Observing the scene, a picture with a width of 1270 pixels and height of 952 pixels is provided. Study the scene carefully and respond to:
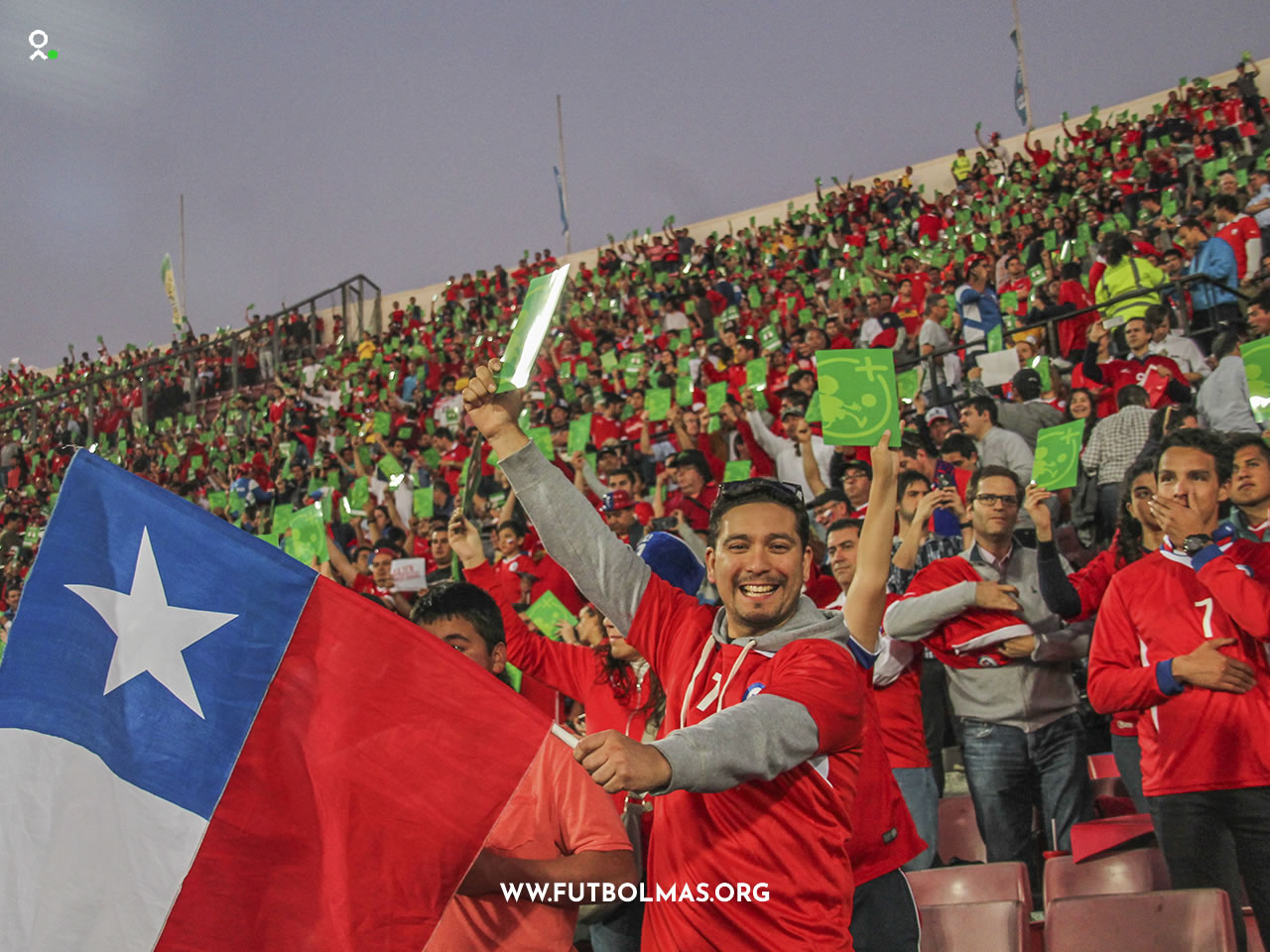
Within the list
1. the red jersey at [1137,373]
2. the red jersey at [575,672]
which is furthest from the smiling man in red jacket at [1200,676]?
the red jersey at [1137,373]

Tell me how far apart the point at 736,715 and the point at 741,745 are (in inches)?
2.4

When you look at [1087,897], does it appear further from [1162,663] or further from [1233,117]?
[1233,117]

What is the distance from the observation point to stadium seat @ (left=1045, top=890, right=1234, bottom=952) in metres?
2.82

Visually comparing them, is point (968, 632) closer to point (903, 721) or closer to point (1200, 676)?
point (903, 721)

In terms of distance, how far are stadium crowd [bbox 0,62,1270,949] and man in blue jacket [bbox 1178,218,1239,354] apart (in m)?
0.03

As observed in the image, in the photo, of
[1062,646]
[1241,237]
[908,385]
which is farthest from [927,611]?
[1241,237]

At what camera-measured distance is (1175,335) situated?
8.34 metres

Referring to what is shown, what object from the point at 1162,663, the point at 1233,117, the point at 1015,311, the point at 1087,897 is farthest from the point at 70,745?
the point at 1233,117

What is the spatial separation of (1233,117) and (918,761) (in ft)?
43.6

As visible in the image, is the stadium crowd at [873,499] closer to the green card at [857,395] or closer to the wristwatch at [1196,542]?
the wristwatch at [1196,542]

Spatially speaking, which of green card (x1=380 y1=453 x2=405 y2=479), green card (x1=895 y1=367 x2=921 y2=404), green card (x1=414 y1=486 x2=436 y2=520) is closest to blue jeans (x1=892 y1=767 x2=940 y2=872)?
green card (x1=895 y1=367 x2=921 y2=404)

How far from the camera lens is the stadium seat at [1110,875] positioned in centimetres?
362

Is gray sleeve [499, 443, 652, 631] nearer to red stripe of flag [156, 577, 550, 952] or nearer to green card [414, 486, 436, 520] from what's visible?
red stripe of flag [156, 577, 550, 952]

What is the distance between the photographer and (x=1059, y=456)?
5.97 meters
